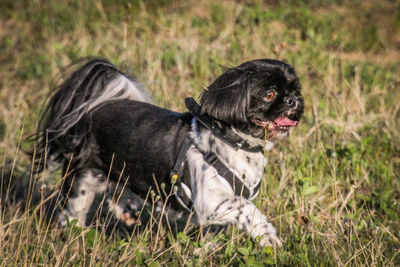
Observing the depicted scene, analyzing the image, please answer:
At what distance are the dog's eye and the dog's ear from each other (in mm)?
142

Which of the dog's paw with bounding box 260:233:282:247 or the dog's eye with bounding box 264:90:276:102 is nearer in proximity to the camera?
the dog's paw with bounding box 260:233:282:247

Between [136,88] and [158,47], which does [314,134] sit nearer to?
[136,88]

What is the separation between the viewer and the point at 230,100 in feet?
10.6

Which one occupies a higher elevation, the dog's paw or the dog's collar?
the dog's collar

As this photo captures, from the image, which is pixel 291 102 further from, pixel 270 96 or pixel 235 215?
pixel 235 215

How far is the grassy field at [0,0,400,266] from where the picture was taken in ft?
10.7

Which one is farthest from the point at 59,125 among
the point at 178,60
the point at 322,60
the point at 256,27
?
the point at 256,27

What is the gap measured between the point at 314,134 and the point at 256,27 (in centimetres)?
349

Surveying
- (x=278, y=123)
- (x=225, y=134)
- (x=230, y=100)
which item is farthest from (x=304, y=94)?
(x=230, y=100)

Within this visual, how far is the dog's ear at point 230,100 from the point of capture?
324 cm

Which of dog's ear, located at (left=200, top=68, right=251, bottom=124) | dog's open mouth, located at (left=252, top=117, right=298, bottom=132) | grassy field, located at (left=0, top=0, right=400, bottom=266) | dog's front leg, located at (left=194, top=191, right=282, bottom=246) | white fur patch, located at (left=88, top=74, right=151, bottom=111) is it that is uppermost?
dog's ear, located at (left=200, top=68, right=251, bottom=124)

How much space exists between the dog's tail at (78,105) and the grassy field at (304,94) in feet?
1.33

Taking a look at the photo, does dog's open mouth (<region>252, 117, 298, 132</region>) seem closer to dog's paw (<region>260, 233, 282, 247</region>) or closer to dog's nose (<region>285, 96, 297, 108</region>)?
dog's nose (<region>285, 96, 297, 108</region>)

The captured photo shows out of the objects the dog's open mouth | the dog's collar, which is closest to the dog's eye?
the dog's open mouth
